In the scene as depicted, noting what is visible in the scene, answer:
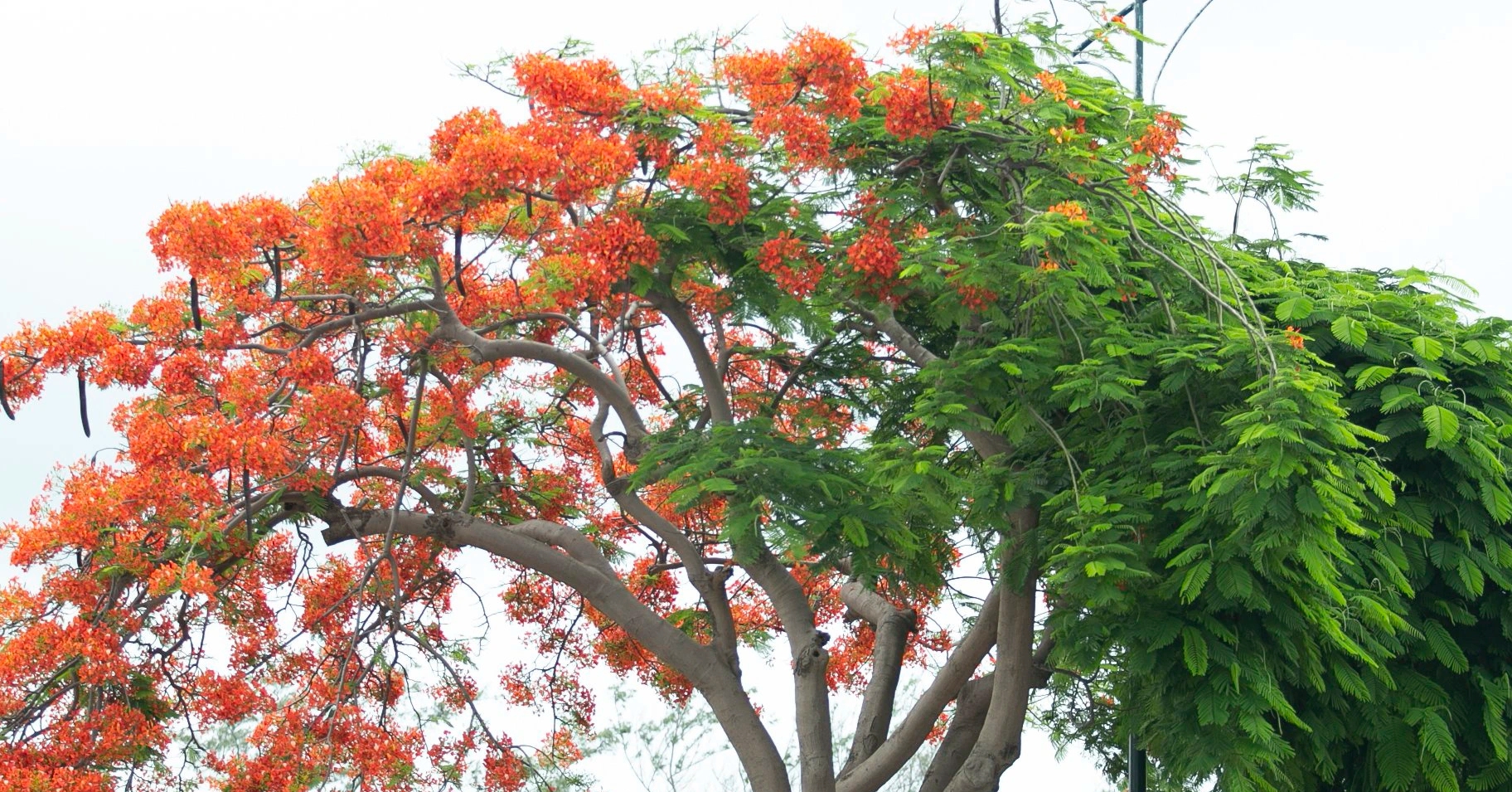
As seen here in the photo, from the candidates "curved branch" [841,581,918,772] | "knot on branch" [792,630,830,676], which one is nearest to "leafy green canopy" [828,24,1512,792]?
"knot on branch" [792,630,830,676]

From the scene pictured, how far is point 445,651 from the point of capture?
11.0m

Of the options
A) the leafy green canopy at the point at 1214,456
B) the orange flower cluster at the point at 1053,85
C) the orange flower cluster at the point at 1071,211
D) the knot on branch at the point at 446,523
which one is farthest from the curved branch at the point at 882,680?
the orange flower cluster at the point at 1053,85

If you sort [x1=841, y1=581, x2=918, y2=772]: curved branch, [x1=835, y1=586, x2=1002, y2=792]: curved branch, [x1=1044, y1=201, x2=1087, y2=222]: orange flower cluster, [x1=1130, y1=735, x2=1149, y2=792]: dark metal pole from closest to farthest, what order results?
[x1=1044, y1=201, x2=1087, y2=222]: orange flower cluster → [x1=835, y1=586, x2=1002, y2=792]: curved branch → [x1=1130, y1=735, x2=1149, y2=792]: dark metal pole → [x1=841, y1=581, x2=918, y2=772]: curved branch

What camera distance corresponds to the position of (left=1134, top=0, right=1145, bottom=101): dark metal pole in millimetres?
11477

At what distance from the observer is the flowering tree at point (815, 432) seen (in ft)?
25.7

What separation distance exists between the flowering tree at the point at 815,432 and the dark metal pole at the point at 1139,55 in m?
1.50

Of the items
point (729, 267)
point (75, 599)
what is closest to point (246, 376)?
point (75, 599)

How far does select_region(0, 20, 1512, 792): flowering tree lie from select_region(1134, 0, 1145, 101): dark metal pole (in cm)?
150

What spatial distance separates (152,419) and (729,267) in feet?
11.7

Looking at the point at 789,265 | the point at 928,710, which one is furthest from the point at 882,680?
the point at 789,265

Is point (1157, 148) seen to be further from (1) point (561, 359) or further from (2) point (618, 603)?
(2) point (618, 603)

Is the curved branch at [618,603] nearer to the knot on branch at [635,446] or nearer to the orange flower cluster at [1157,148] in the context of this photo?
the knot on branch at [635,446]

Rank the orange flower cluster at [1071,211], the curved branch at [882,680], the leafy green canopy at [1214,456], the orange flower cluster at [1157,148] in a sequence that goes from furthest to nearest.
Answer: the curved branch at [882,680] < the orange flower cluster at [1157,148] < the orange flower cluster at [1071,211] < the leafy green canopy at [1214,456]

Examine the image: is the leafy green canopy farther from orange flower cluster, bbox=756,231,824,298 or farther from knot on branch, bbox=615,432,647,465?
knot on branch, bbox=615,432,647,465
